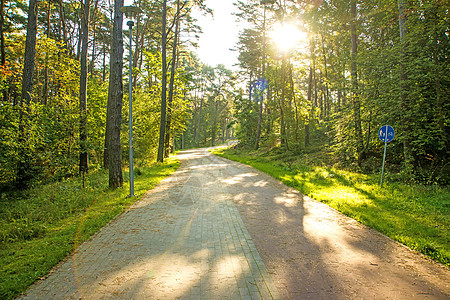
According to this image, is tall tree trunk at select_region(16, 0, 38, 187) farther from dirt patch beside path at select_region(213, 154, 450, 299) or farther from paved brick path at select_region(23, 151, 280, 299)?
dirt patch beside path at select_region(213, 154, 450, 299)

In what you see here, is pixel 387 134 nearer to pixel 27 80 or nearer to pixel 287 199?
pixel 287 199

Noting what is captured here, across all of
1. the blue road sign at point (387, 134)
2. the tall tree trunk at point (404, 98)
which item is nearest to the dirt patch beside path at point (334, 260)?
the blue road sign at point (387, 134)

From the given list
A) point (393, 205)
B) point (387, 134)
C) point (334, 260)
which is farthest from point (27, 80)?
point (387, 134)

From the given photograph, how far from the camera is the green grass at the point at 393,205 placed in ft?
17.2

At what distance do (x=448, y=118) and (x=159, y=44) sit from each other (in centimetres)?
2539

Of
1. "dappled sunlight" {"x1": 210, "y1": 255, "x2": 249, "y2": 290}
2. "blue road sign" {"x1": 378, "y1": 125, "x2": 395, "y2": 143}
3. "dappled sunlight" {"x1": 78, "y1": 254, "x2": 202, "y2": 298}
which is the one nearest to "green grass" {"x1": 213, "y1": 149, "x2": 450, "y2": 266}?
"blue road sign" {"x1": 378, "y1": 125, "x2": 395, "y2": 143}

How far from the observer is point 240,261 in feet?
13.7

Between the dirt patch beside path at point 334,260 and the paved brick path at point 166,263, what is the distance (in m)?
0.37

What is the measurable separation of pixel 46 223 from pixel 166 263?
4.06 metres

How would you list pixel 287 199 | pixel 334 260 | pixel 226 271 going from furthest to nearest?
1. pixel 287 199
2. pixel 334 260
3. pixel 226 271

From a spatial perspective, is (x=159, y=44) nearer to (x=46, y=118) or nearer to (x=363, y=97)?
(x=46, y=118)

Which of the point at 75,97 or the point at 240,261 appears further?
the point at 75,97

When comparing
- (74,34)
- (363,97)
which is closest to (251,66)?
(74,34)

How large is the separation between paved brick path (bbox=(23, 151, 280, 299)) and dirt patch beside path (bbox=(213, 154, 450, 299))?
0.37 m
